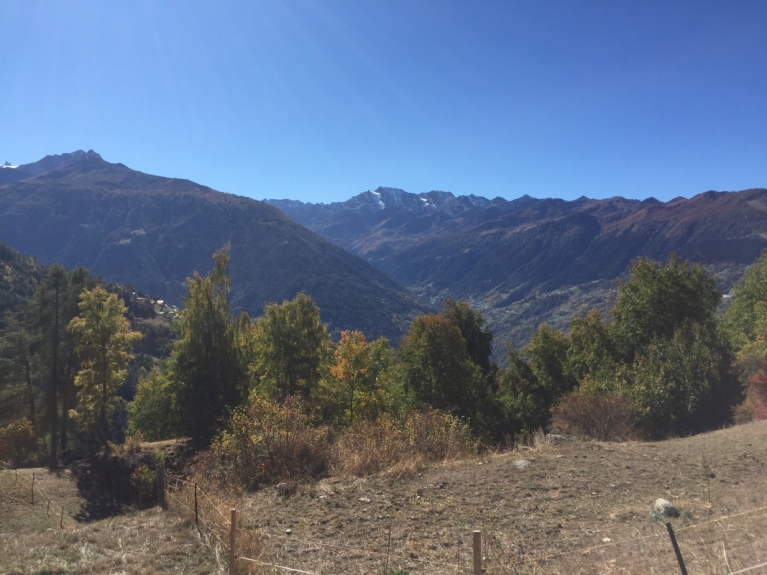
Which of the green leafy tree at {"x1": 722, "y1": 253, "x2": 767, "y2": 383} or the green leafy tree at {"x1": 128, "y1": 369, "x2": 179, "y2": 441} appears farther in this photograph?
the green leafy tree at {"x1": 722, "y1": 253, "x2": 767, "y2": 383}

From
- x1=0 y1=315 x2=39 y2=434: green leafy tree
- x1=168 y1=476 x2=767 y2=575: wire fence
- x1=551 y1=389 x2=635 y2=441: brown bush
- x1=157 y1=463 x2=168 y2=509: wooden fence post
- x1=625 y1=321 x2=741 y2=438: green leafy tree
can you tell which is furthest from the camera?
x1=0 y1=315 x2=39 y2=434: green leafy tree

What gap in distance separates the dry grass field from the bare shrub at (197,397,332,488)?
0.80 metres

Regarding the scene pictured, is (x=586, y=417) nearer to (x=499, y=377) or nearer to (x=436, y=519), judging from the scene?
(x=436, y=519)

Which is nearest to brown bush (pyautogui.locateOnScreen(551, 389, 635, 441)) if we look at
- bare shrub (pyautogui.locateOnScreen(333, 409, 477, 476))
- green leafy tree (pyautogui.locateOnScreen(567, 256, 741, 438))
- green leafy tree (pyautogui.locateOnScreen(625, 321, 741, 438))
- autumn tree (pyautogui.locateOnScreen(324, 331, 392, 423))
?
green leafy tree (pyautogui.locateOnScreen(625, 321, 741, 438))

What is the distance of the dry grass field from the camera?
643 centimetres

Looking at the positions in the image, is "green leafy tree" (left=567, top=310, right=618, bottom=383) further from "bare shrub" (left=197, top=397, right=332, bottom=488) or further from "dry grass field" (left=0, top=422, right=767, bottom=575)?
"bare shrub" (left=197, top=397, right=332, bottom=488)

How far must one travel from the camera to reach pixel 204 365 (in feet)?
80.7

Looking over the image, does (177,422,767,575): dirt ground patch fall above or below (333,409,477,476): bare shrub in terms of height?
below

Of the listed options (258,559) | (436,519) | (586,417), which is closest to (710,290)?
(586,417)

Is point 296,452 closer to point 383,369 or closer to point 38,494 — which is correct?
point 38,494

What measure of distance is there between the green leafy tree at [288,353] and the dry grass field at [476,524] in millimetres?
17966

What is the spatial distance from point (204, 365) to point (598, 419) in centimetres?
1843

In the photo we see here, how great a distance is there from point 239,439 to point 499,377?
30.6 meters

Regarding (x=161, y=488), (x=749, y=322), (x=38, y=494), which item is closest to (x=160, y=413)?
(x=38, y=494)
